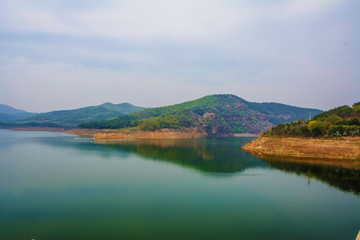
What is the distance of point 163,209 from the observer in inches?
771

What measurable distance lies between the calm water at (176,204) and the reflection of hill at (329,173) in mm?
130

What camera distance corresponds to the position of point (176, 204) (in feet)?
68.7

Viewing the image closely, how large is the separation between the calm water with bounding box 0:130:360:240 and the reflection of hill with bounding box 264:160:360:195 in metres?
0.13

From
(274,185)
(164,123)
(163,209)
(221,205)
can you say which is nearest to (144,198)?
(163,209)

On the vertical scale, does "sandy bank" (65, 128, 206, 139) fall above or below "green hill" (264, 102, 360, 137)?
below

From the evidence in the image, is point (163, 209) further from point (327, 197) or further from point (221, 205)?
point (327, 197)

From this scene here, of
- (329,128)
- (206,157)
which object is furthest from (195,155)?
(329,128)

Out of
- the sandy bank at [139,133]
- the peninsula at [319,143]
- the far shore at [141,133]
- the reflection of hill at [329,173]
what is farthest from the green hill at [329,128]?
the far shore at [141,133]

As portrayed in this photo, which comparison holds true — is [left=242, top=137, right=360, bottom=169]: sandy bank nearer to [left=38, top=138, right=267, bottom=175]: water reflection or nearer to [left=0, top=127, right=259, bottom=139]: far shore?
[left=38, top=138, right=267, bottom=175]: water reflection

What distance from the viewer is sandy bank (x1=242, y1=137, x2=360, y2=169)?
4299 cm

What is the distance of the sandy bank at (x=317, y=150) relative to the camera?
42994mm

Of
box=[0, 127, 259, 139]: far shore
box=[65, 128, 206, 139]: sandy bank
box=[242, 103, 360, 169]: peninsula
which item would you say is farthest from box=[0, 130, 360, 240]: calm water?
box=[0, 127, 259, 139]: far shore

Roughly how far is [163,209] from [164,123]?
109m

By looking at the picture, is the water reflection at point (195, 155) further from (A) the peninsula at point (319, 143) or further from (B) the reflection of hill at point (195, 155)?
(A) the peninsula at point (319, 143)
